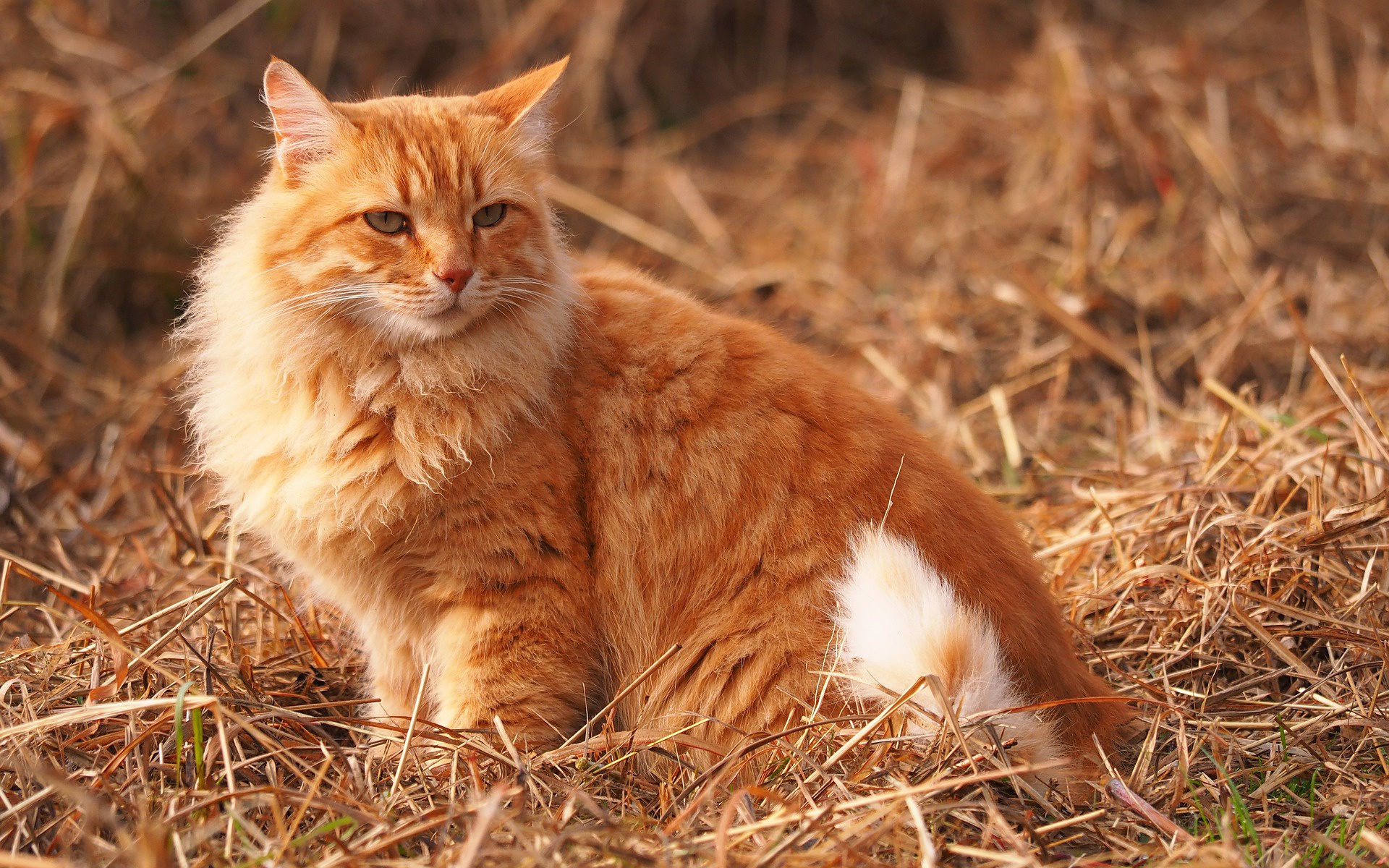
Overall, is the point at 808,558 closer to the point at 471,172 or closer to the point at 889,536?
the point at 889,536

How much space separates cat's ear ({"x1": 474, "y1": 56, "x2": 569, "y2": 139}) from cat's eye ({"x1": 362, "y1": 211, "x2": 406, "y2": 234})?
0.34 meters

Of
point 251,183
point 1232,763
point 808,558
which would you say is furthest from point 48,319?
point 1232,763

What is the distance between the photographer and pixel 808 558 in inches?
80.7

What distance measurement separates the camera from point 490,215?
6.98ft

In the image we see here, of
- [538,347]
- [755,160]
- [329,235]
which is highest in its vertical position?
[329,235]

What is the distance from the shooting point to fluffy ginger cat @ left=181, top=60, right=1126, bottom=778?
2.02 metres

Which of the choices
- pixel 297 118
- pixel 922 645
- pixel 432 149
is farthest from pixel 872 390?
pixel 297 118

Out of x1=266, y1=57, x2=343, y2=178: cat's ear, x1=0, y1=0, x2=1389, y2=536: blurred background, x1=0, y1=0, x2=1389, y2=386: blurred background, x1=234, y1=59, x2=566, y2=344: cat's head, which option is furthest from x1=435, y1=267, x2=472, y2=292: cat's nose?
x1=0, y1=0, x2=1389, y2=386: blurred background

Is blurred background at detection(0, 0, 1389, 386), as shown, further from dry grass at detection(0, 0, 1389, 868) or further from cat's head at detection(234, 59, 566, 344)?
cat's head at detection(234, 59, 566, 344)

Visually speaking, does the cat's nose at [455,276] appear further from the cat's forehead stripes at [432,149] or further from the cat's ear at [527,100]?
the cat's ear at [527,100]

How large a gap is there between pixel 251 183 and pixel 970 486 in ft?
12.6

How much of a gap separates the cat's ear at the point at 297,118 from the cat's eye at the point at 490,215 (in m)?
0.32

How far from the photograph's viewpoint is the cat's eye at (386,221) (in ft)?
6.61

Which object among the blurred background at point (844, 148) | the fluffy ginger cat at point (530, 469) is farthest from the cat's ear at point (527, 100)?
the blurred background at point (844, 148)
